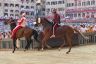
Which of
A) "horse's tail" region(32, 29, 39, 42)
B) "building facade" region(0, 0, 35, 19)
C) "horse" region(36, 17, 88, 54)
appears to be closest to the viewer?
"horse" region(36, 17, 88, 54)

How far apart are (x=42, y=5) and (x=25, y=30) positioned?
89058 millimetres

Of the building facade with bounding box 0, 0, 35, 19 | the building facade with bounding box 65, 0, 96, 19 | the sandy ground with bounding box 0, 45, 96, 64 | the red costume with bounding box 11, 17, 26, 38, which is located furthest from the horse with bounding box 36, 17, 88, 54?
the building facade with bounding box 0, 0, 35, 19

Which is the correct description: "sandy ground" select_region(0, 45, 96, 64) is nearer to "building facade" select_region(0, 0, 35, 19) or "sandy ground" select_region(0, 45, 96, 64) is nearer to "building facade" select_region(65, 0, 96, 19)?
"building facade" select_region(65, 0, 96, 19)

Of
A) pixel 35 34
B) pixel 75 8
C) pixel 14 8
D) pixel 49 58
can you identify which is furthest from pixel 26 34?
pixel 14 8

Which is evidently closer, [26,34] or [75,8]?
[26,34]

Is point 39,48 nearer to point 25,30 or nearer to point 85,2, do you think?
point 25,30

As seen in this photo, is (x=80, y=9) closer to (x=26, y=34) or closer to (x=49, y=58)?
(x=26, y=34)

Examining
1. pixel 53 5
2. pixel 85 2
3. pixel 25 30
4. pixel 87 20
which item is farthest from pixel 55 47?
pixel 53 5

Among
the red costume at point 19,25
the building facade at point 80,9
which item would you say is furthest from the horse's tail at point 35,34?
the building facade at point 80,9

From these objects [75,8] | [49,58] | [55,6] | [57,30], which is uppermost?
[57,30]

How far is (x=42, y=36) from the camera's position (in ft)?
67.5

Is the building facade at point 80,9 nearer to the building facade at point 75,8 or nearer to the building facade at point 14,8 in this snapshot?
the building facade at point 75,8

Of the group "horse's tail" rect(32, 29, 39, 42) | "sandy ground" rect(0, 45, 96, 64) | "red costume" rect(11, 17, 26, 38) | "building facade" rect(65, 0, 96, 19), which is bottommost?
"building facade" rect(65, 0, 96, 19)

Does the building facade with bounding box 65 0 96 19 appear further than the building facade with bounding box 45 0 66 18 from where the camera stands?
A: No
